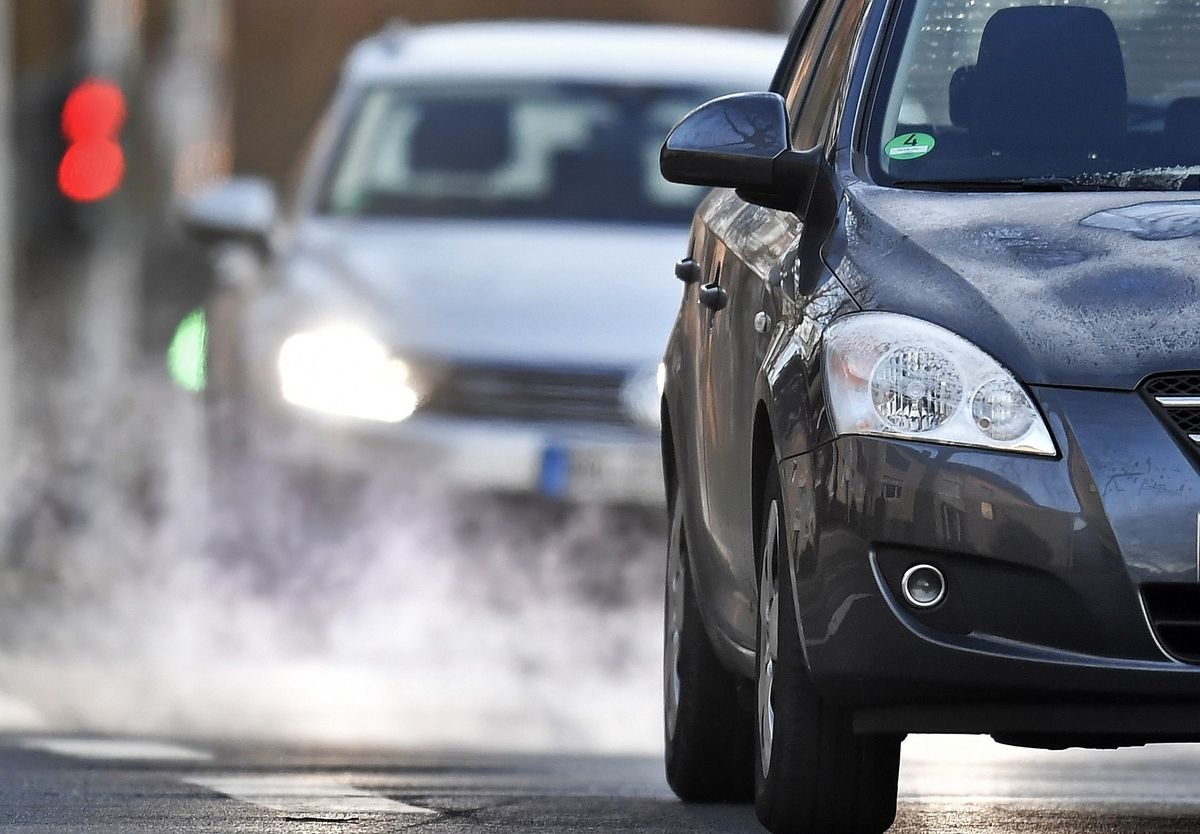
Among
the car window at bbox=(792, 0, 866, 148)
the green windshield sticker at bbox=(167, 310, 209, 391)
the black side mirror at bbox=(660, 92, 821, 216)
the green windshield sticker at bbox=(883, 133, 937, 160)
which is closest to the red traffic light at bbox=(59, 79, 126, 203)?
the green windshield sticker at bbox=(167, 310, 209, 391)

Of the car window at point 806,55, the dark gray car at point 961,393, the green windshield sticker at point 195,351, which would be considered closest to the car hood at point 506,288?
the green windshield sticker at point 195,351

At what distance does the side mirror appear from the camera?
462 inches

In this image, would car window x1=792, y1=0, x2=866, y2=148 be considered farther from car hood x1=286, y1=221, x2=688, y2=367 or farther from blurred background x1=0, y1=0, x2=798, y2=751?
blurred background x1=0, y1=0, x2=798, y2=751

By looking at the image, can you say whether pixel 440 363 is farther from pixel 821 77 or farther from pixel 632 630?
pixel 821 77

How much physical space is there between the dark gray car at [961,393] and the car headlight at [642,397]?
3.69 metres

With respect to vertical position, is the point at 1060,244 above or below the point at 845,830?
above

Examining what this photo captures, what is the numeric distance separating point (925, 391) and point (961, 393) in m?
0.06

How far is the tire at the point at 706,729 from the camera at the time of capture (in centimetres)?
755

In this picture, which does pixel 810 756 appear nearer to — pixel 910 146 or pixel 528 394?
pixel 910 146

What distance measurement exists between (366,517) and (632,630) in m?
0.86

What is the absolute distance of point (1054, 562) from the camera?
5.68m

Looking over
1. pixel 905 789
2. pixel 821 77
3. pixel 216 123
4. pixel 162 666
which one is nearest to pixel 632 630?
pixel 162 666

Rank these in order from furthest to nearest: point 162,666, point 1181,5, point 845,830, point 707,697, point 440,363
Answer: point 162,666, point 440,363, point 707,697, point 1181,5, point 845,830

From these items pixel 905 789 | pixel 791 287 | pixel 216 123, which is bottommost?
pixel 905 789
